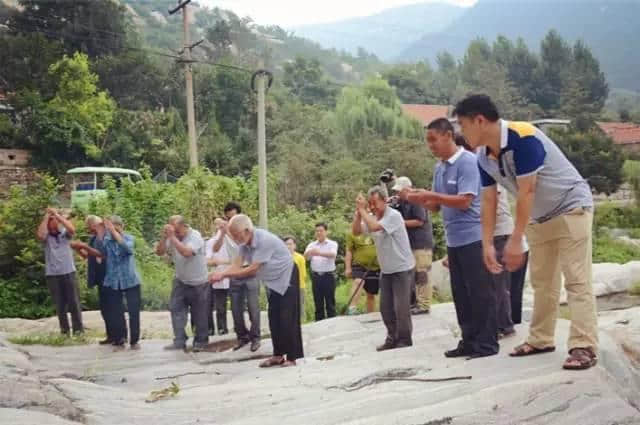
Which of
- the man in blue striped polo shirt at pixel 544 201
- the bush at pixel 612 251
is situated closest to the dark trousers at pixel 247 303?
the man in blue striped polo shirt at pixel 544 201

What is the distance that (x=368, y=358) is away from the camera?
626cm

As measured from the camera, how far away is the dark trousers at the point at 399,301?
6652mm

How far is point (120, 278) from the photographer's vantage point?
912 cm

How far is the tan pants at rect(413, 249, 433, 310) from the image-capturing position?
8609 mm

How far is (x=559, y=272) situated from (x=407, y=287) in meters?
2.06

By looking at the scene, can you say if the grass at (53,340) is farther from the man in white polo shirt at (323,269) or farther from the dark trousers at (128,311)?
the man in white polo shirt at (323,269)

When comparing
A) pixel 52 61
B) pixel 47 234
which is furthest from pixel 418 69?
pixel 47 234

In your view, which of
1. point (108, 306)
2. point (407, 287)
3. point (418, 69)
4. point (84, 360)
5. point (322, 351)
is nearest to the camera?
point (407, 287)

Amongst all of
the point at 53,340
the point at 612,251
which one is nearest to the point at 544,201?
the point at 53,340

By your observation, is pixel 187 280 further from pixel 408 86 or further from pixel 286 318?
pixel 408 86

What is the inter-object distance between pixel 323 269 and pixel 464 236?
509 cm

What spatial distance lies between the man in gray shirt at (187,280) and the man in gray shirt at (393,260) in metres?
2.75

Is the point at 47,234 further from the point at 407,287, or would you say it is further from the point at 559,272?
the point at 559,272

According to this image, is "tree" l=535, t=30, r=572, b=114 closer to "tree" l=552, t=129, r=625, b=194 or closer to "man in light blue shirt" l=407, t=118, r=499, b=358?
"tree" l=552, t=129, r=625, b=194
